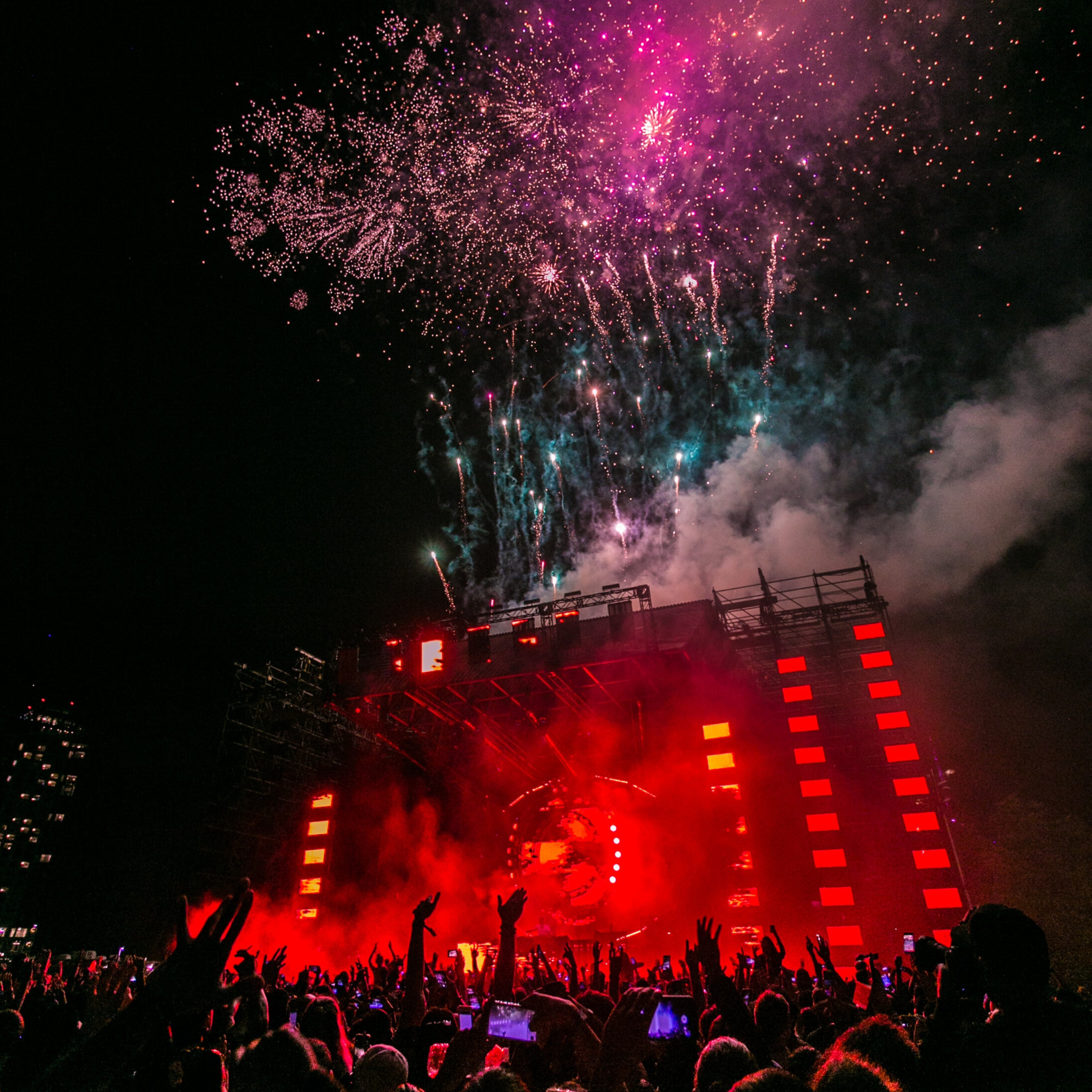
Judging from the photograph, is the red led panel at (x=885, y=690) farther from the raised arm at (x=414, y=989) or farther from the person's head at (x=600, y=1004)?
the raised arm at (x=414, y=989)

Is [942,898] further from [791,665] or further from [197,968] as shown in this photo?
[197,968]

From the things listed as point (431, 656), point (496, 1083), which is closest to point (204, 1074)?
point (496, 1083)

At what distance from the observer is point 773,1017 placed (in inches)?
111

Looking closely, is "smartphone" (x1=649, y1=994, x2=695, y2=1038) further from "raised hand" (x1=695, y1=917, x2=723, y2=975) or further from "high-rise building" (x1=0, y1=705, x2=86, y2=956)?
"high-rise building" (x1=0, y1=705, x2=86, y2=956)

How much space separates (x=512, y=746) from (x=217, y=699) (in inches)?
358

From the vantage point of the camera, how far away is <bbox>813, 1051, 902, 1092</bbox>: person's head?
55.1 inches

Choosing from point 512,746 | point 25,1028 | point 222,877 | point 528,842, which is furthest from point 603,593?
point 25,1028

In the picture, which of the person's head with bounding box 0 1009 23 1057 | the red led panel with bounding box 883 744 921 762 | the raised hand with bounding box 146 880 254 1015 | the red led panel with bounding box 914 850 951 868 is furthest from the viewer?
the red led panel with bounding box 883 744 921 762

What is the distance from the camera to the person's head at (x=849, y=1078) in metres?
1.40

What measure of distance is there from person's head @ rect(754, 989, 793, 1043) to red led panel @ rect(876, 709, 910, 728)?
1929cm

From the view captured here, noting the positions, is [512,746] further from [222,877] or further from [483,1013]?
[483,1013]

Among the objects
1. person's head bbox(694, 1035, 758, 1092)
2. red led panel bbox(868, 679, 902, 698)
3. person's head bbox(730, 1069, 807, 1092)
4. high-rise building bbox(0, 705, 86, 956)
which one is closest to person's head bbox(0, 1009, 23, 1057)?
person's head bbox(694, 1035, 758, 1092)

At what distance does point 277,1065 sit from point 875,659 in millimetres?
21820

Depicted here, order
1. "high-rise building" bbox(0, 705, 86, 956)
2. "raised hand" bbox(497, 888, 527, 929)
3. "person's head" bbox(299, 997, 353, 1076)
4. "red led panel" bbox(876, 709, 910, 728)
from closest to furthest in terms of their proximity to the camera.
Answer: "person's head" bbox(299, 997, 353, 1076), "raised hand" bbox(497, 888, 527, 929), "red led panel" bbox(876, 709, 910, 728), "high-rise building" bbox(0, 705, 86, 956)
